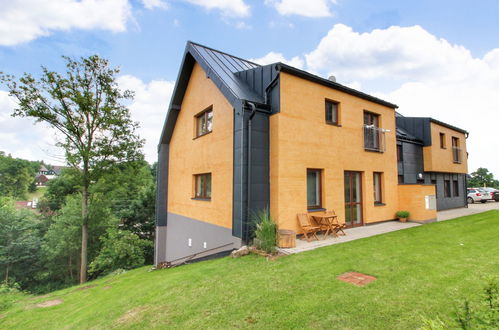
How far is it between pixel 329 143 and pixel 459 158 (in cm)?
1562

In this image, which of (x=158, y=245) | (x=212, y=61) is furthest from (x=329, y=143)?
(x=158, y=245)

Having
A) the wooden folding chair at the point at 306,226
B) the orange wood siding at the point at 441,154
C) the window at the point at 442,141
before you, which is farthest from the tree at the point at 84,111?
the window at the point at 442,141

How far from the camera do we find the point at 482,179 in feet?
133

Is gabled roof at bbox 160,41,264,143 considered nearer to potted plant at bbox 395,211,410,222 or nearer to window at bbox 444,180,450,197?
potted plant at bbox 395,211,410,222

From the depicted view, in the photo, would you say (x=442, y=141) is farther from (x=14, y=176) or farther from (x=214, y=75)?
(x=14, y=176)

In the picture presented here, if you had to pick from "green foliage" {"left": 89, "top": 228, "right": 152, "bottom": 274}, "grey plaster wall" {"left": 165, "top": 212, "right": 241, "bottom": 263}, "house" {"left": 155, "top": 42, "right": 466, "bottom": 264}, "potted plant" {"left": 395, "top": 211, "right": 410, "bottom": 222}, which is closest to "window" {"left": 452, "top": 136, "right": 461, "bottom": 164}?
"house" {"left": 155, "top": 42, "right": 466, "bottom": 264}

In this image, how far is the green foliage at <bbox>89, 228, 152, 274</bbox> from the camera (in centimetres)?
1852

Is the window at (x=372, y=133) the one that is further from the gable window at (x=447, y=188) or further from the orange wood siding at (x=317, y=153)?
the gable window at (x=447, y=188)

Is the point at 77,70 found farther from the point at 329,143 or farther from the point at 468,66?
Answer: the point at 468,66

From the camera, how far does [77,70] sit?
44.4ft

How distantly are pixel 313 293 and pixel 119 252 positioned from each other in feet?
61.8

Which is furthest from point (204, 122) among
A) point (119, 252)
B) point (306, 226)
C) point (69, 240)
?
point (69, 240)

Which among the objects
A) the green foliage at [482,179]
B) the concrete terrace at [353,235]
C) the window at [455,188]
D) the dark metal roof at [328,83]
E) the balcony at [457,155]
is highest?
the dark metal roof at [328,83]

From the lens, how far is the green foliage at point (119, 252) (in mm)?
18516
